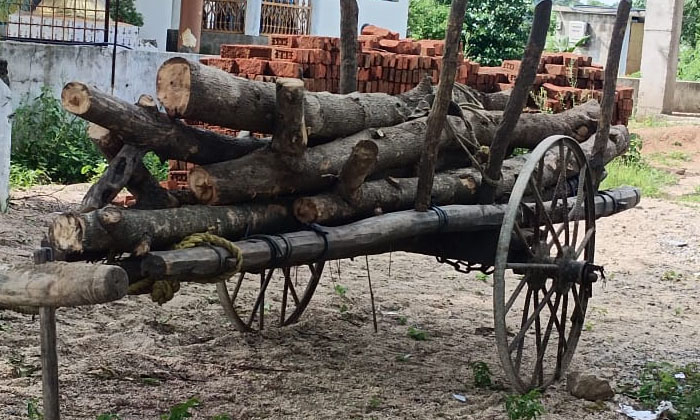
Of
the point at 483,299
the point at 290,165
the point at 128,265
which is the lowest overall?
the point at 483,299

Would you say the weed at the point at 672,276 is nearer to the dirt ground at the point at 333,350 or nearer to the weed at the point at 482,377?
the dirt ground at the point at 333,350

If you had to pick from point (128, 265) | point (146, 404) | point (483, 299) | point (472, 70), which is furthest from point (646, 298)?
point (128, 265)

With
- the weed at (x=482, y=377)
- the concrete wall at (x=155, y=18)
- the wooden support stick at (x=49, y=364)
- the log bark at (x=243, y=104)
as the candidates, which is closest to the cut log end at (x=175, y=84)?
the log bark at (x=243, y=104)

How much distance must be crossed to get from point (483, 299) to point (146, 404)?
383cm

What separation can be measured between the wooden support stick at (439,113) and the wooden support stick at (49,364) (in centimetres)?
209

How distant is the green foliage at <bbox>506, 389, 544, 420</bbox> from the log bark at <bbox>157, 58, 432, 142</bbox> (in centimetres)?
151

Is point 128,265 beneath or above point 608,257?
above

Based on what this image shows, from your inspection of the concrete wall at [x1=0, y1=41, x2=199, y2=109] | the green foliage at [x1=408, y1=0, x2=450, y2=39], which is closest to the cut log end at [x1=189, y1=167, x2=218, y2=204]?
the concrete wall at [x1=0, y1=41, x2=199, y2=109]

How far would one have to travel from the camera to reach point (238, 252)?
4.05 metres

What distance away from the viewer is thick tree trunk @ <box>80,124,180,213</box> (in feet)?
13.1

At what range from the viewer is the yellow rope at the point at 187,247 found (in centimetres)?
395

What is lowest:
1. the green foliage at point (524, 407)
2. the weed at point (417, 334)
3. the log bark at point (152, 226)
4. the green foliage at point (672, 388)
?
the weed at point (417, 334)

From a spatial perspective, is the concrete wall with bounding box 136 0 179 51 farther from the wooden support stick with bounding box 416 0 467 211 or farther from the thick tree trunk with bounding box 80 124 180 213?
the thick tree trunk with bounding box 80 124 180 213

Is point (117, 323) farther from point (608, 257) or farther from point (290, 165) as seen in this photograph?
point (608, 257)
